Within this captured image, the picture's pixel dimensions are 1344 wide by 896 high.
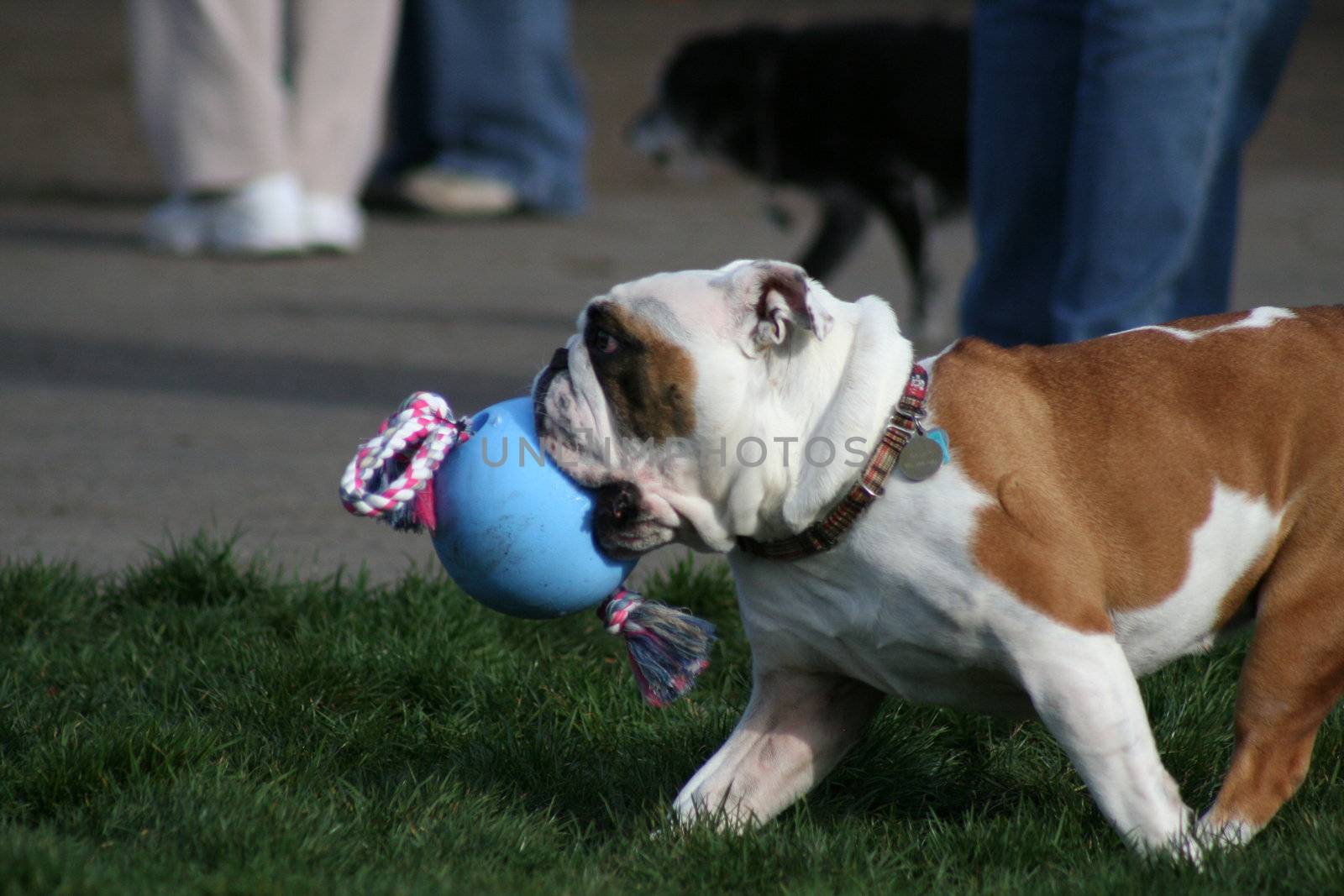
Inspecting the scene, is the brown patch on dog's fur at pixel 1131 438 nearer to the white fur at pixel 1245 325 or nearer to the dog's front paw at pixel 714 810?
the white fur at pixel 1245 325

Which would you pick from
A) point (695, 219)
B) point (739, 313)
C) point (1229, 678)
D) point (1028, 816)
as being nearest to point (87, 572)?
point (739, 313)

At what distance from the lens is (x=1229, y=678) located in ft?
11.8

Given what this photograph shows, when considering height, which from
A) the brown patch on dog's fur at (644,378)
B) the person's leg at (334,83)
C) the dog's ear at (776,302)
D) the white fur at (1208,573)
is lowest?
the person's leg at (334,83)

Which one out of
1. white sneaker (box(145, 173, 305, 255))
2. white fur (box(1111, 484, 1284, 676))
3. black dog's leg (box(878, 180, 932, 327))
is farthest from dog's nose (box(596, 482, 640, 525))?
white sneaker (box(145, 173, 305, 255))

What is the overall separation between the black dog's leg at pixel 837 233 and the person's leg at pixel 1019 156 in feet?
8.76

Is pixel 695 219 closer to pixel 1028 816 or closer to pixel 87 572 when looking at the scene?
pixel 87 572

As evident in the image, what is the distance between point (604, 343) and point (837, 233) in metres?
5.37

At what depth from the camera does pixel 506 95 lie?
10.4 metres

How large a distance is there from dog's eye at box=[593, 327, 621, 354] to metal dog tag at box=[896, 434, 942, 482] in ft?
1.69

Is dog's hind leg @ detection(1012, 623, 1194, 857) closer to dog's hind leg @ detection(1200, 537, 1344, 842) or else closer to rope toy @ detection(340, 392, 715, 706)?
dog's hind leg @ detection(1200, 537, 1344, 842)

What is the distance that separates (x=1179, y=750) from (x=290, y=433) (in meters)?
3.43

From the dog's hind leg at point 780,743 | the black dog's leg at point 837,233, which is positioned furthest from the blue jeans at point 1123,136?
the black dog's leg at point 837,233

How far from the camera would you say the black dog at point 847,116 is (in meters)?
7.73

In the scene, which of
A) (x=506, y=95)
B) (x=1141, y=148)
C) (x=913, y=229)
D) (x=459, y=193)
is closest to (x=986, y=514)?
(x=1141, y=148)
